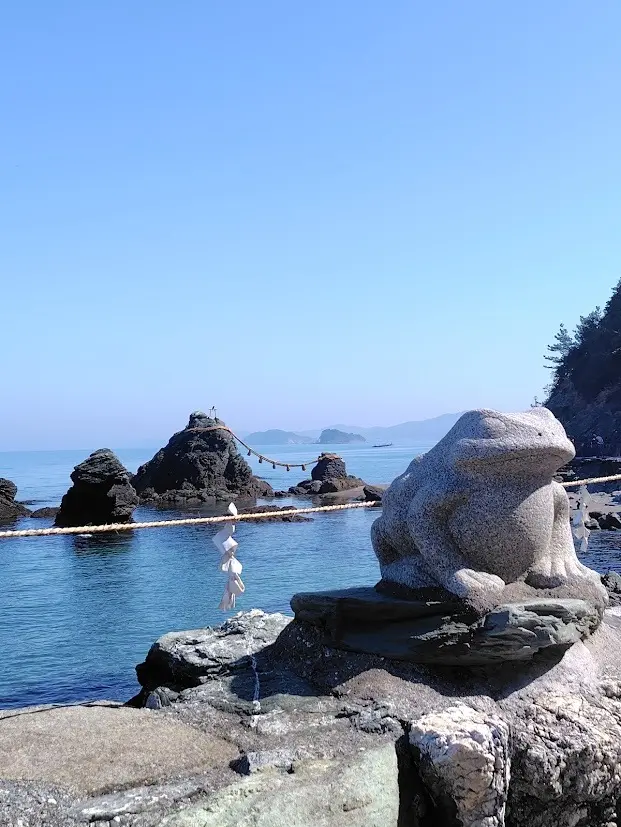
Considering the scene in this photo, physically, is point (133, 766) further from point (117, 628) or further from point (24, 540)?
point (24, 540)

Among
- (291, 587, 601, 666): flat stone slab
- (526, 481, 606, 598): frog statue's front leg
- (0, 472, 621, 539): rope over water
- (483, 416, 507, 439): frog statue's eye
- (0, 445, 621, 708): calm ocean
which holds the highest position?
(483, 416, 507, 439): frog statue's eye

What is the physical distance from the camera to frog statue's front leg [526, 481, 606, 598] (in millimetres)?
5566

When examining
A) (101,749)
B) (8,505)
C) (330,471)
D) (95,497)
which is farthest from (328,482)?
(101,749)

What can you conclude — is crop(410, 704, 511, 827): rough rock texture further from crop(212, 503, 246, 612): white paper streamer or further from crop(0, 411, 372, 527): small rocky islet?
crop(0, 411, 372, 527): small rocky islet

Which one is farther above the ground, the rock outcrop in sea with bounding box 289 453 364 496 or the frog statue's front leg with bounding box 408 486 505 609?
the frog statue's front leg with bounding box 408 486 505 609

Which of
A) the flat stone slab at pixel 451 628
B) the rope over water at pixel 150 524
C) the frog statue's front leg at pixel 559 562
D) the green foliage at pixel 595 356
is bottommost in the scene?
the flat stone slab at pixel 451 628

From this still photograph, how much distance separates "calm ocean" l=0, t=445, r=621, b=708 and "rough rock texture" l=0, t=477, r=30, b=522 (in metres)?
2.02

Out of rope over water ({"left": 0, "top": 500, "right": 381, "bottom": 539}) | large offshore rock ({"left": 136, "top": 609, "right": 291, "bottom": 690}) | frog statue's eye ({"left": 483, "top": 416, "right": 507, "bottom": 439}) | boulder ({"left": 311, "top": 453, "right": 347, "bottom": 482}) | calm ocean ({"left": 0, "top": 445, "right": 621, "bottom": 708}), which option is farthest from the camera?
boulder ({"left": 311, "top": 453, "right": 347, "bottom": 482})

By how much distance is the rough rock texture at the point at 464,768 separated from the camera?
434 centimetres

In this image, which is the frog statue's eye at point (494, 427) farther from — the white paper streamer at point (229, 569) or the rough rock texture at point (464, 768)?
the white paper streamer at point (229, 569)

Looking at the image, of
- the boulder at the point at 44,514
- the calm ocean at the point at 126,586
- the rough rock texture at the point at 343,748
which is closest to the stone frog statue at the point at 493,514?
the rough rock texture at the point at 343,748

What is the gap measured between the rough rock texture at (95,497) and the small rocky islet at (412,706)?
22.9m

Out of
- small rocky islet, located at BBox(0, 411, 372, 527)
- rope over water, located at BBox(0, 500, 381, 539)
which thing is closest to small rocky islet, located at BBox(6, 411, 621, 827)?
rope over water, located at BBox(0, 500, 381, 539)

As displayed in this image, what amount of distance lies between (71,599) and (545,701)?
1415cm
